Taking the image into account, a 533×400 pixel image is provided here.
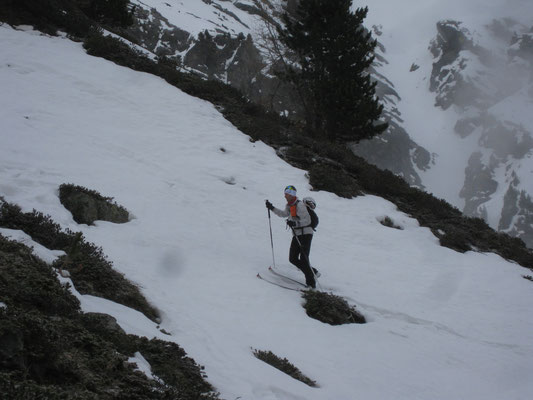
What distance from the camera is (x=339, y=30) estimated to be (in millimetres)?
20516

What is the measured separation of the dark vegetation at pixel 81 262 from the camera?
5.42 m

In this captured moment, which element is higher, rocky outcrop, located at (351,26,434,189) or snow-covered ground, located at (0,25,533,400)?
rocky outcrop, located at (351,26,434,189)

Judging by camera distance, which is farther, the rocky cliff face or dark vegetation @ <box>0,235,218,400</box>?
the rocky cliff face

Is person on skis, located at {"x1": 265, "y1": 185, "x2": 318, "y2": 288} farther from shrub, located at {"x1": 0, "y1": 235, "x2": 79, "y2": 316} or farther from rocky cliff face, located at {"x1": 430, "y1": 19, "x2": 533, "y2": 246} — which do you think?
rocky cliff face, located at {"x1": 430, "y1": 19, "x2": 533, "y2": 246}

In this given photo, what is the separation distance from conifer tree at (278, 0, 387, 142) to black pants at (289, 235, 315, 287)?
11.6m

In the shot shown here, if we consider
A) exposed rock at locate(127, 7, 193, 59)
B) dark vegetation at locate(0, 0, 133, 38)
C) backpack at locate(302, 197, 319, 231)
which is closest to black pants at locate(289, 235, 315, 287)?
backpack at locate(302, 197, 319, 231)

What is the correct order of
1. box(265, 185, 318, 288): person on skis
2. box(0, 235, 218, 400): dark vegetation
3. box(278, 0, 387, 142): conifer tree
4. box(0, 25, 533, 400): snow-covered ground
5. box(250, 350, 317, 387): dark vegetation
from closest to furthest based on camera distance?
1. box(0, 235, 218, 400): dark vegetation
2. box(250, 350, 317, 387): dark vegetation
3. box(0, 25, 533, 400): snow-covered ground
4. box(265, 185, 318, 288): person on skis
5. box(278, 0, 387, 142): conifer tree

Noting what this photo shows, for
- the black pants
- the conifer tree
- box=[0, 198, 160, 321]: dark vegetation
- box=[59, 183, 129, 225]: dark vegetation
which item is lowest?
box=[59, 183, 129, 225]: dark vegetation

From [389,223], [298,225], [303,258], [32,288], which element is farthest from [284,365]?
[389,223]

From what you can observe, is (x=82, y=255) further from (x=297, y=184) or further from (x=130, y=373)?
(x=297, y=184)

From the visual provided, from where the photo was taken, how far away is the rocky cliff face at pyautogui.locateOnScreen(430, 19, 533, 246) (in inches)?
5482

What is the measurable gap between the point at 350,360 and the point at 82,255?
4.13 m

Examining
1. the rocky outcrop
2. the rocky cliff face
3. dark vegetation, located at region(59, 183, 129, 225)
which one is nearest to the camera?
dark vegetation, located at region(59, 183, 129, 225)

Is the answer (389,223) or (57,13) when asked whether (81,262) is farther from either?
(57,13)
